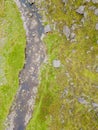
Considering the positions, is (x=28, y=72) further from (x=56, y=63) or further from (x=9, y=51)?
(x=9, y=51)

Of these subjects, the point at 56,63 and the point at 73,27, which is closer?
the point at 56,63

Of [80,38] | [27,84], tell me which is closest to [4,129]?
[27,84]

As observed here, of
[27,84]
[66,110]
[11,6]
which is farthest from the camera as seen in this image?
[11,6]

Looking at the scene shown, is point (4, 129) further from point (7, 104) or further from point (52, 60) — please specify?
point (52, 60)

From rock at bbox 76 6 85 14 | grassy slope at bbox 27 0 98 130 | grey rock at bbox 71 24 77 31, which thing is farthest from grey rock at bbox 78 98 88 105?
rock at bbox 76 6 85 14

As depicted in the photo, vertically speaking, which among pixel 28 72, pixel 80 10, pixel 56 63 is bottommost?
pixel 28 72

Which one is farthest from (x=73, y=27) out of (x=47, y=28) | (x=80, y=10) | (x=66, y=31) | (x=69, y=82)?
(x=69, y=82)

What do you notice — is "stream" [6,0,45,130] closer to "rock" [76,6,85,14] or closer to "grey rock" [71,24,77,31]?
"grey rock" [71,24,77,31]
